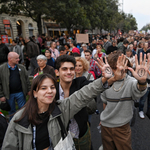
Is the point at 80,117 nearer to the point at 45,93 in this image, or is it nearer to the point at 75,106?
the point at 75,106

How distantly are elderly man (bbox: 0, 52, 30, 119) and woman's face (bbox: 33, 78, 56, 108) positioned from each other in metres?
2.30

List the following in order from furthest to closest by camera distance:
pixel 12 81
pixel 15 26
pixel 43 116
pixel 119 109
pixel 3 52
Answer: pixel 15 26 < pixel 3 52 < pixel 12 81 < pixel 119 109 < pixel 43 116

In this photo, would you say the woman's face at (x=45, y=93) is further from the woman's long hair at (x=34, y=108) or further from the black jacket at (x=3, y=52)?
the black jacket at (x=3, y=52)

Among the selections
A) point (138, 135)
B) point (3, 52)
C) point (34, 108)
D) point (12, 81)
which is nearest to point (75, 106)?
point (34, 108)

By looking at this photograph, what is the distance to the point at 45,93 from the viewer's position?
5.50 feet

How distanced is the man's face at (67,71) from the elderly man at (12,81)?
2105mm

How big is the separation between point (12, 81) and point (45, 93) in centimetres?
244

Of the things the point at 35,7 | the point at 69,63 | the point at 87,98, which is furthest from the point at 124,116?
the point at 35,7

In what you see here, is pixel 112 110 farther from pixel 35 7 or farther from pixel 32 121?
pixel 35 7

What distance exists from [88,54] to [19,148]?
348 centimetres

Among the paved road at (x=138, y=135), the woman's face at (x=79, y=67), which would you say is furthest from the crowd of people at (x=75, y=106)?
the paved road at (x=138, y=135)

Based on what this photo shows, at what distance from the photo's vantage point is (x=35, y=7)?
38.5 ft

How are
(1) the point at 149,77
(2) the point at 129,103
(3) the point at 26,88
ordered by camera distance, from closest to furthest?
(2) the point at 129,103
(1) the point at 149,77
(3) the point at 26,88

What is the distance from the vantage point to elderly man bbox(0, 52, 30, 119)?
146 inches
